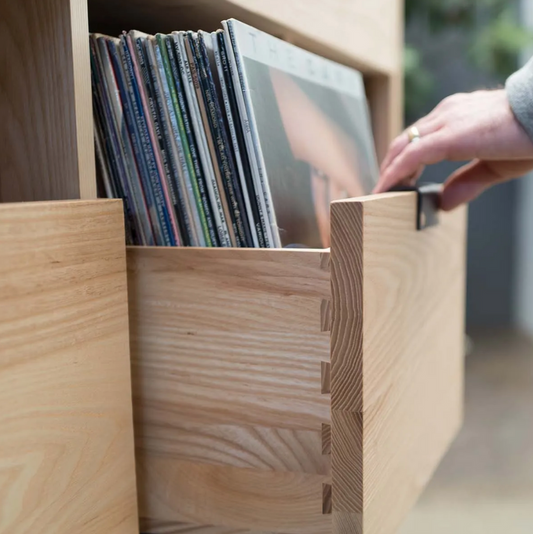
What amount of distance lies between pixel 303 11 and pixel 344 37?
14 centimetres

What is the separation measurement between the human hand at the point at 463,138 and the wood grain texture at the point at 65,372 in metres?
0.32

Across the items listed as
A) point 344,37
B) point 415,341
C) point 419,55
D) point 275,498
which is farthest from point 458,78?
point 275,498

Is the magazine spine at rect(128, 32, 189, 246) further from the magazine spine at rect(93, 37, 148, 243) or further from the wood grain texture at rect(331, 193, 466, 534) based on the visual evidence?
the wood grain texture at rect(331, 193, 466, 534)

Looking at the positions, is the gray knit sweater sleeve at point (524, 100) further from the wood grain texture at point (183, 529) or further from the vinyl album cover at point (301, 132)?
the wood grain texture at point (183, 529)

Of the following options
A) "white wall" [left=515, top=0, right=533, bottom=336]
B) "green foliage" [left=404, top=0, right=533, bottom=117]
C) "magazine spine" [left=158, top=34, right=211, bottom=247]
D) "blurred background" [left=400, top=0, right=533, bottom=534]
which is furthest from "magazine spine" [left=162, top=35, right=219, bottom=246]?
"white wall" [left=515, top=0, right=533, bottom=336]

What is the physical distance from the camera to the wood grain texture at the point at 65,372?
1.23 feet

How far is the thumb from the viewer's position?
0.73 metres

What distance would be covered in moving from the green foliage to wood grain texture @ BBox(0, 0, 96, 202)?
204cm

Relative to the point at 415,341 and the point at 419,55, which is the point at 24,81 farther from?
the point at 419,55

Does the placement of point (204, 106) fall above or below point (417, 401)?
above

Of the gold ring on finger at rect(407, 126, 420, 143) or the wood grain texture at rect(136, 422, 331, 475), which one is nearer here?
the wood grain texture at rect(136, 422, 331, 475)

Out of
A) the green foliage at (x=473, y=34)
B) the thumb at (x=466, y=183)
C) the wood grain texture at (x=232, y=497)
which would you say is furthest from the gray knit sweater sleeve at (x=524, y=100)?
the green foliage at (x=473, y=34)

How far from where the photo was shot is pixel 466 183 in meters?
0.75

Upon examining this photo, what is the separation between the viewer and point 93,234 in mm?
441
